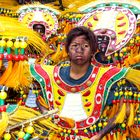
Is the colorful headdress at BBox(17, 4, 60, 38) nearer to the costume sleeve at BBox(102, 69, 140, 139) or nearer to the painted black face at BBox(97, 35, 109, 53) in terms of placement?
the painted black face at BBox(97, 35, 109, 53)

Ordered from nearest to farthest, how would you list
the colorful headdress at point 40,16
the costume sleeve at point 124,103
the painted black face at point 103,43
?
the costume sleeve at point 124,103
the painted black face at point 103,43
the colorful headdress at point 40,16

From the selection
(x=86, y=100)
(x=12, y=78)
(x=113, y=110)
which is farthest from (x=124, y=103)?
(x=12, y=78)

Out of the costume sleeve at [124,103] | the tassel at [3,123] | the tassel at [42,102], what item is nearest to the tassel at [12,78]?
the tassel at [3,123]

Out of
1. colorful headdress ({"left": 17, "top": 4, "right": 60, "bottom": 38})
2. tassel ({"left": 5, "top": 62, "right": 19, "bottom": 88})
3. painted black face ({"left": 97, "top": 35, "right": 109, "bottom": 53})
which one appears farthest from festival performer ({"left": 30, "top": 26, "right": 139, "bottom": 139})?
colorful headdress ({"left": 17, "top": 4, "right": 60, "bottom": 38})

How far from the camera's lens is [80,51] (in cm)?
266

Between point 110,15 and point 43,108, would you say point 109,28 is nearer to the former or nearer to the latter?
point 110,15

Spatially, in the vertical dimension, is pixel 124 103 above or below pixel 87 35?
below

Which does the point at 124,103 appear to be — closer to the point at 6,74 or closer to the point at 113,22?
the point at 6,74

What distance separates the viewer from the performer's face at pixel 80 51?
2.66 meters

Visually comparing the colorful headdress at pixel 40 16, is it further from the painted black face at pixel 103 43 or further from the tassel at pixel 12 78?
the tassel at pixel 12 78

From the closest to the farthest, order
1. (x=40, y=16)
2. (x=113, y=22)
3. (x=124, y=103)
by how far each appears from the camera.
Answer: (x=124, y=103) → (x=113, y=22) → (x=40, y=16)

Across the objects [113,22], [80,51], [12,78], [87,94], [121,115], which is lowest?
[121,115]

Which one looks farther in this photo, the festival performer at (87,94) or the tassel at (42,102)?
the tassel at (42,102)

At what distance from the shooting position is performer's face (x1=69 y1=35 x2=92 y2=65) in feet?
8.73
